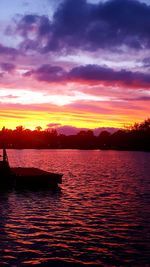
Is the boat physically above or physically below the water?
above

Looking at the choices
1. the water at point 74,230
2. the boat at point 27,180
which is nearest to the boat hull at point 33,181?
the boat at point 27,180

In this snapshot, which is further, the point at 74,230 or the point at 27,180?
the point at 27,180

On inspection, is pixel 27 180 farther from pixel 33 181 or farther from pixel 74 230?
pixel 74 230

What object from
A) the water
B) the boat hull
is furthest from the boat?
the water

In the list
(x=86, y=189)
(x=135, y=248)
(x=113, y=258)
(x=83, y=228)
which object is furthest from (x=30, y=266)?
(x=86, y=189)

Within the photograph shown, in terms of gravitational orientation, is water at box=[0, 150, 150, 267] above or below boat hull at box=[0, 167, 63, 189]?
below

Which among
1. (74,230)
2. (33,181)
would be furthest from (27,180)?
(74,230)

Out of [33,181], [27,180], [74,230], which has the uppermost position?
[27,180]

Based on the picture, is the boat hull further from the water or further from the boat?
the water

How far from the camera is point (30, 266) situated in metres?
16.4

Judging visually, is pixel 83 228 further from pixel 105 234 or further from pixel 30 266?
pixel 30 266

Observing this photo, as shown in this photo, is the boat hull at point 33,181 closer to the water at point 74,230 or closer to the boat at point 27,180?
the boat at point 27,180

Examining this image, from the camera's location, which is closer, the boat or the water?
the water

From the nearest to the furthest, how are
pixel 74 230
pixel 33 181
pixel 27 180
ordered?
pixel 74 230
pixel 27 180
pixel 33 181
